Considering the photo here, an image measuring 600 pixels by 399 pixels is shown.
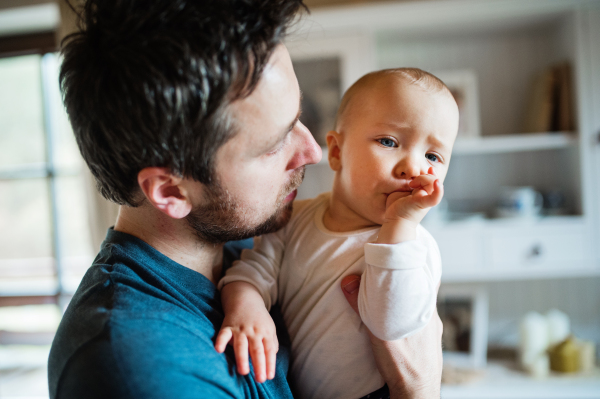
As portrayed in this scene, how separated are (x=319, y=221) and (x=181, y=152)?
371mm

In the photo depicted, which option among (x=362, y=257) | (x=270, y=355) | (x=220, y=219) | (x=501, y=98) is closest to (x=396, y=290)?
(x=362, y=257)

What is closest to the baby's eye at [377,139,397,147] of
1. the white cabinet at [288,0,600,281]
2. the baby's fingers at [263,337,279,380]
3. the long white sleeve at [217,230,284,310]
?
the long white sleeve at [217,230,284,310]

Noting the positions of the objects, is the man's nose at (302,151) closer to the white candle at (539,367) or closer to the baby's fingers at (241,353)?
the baby's fingers at (241,353)

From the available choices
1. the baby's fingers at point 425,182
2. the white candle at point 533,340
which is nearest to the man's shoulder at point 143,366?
the baby's fingers at point 425,182

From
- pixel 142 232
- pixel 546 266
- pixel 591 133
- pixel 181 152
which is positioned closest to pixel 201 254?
pixel 142 232

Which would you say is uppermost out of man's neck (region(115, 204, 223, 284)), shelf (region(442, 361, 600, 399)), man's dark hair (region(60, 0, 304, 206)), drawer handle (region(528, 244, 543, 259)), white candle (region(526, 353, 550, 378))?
man's dark hair (region(60, 0, 304, 206))

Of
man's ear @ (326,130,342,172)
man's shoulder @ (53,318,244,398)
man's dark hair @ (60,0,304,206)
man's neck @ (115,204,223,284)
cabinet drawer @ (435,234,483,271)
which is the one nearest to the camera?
man's shoulder @ (53,318,244,398)

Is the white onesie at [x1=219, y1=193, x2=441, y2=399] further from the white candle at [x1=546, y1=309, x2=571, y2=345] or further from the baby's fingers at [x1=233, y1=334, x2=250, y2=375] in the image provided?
the white candle at [x1=546, y1=309, x2=571, y2=345]

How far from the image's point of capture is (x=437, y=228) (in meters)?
2.02

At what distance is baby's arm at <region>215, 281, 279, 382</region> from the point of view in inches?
27.0

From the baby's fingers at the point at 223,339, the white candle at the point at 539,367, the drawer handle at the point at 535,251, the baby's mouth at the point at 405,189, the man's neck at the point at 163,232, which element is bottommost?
the white candle at the point at 539,367

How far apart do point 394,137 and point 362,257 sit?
0.26m

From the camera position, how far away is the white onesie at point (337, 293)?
73cm

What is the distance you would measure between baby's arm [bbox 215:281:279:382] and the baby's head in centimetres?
30
